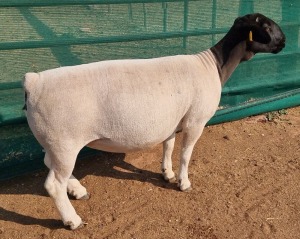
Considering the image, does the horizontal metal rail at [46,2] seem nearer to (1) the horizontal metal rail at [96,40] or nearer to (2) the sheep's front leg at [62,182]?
(1) the horizontal metal rail at [96,40]

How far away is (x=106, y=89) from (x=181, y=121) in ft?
2.79

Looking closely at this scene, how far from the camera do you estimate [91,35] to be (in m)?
4.23

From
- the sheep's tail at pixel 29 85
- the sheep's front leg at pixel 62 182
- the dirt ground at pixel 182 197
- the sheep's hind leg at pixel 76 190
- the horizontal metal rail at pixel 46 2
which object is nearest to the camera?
the sheep's tail at pixel 29 85

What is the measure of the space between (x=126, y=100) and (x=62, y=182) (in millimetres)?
896

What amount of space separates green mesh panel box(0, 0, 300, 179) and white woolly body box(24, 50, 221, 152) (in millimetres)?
1040

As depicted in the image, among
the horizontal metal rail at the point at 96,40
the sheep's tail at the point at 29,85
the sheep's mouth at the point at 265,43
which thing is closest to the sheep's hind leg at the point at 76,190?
the sheep's tail at the point at 29,85

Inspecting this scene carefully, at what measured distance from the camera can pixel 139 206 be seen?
375 centimetres

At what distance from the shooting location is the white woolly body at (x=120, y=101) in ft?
9.68

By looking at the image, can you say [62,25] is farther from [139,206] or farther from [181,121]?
[139,206]

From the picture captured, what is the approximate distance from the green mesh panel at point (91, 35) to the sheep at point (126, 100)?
1.03 meters

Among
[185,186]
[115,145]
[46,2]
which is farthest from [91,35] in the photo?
[185,186]

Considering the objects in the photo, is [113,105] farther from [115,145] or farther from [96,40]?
[96,40]

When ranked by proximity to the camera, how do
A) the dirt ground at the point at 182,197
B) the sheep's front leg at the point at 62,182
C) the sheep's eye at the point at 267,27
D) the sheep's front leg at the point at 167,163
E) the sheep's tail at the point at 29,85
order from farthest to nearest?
the sheep's front leg at the point at 167,163 → the sheep's eye at the point at 267,27 → the dirt ground at the point at 182,197 → the sheep's front leg at the point at 62,182 → the sheep's tail at the point at 29,85

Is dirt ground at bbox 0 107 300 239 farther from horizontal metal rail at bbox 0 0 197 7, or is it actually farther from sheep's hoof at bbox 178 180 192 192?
horizontal metal rail at bbox 0 0 197 7
